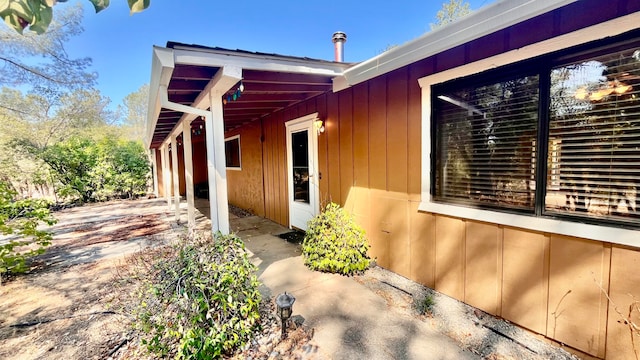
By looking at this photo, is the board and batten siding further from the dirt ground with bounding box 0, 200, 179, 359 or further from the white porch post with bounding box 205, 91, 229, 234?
the dirt ground with bounding box 0, 200, 179, 359

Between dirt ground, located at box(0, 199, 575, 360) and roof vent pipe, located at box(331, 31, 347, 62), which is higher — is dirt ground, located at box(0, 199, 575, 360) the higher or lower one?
the lower one

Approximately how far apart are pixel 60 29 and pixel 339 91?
41.3 feet

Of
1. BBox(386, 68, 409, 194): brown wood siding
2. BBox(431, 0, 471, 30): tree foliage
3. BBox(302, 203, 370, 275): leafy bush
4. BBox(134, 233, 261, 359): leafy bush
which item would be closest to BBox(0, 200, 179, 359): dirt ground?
BBox(134, 233, 261, 359): leafy bush

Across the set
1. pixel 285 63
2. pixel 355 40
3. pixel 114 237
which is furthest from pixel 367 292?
pixel 355 40

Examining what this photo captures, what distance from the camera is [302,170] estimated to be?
4980 mm

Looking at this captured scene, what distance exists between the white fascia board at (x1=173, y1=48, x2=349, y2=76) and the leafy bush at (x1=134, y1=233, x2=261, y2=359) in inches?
64.2

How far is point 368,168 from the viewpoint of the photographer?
3506 millimetres

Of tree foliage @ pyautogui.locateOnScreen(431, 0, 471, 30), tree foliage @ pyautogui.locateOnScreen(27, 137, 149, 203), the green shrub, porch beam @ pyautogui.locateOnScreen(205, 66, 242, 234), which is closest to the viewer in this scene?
the green shrub

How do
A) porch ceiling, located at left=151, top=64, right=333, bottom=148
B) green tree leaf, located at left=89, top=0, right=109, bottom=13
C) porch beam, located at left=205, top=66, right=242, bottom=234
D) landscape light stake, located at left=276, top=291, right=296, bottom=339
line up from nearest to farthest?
1. green tree leaf, located at left=89, top=0, right=109, bottom=13
2. landscape light stake, located at left=276, top=291, right=296, bottom=339
3. porch ceiling, located at left=151, top=64, right=333, bottom=148
4. porch beam, located at left=205, top=66, right=242, bottom=234

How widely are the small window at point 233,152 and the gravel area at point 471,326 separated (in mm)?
6102

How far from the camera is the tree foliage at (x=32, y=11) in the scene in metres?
0.79

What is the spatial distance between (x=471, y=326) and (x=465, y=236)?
760mm

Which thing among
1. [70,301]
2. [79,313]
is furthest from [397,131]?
[70,301]

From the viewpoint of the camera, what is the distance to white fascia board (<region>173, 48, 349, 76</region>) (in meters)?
2.32
